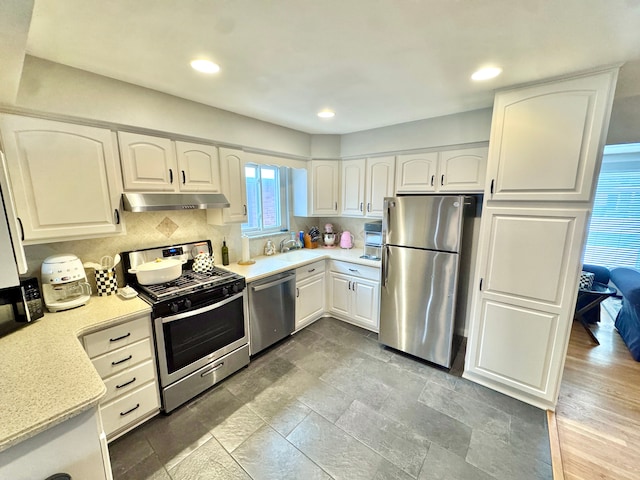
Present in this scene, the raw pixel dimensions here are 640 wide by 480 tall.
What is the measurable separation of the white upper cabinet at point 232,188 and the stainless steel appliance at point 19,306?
133 centimetres

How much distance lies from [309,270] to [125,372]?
1866 mm

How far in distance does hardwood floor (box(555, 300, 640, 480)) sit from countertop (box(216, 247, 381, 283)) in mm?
1888

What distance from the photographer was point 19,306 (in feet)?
4.80

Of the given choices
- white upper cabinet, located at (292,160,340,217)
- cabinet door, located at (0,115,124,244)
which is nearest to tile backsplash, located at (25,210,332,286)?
cabinet door, located at (0,115,124,244)

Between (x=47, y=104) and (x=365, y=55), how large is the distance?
75.0 inches

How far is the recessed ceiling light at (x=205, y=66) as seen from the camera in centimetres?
157

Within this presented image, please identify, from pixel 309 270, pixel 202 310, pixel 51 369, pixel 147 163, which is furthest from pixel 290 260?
pixel 51 369

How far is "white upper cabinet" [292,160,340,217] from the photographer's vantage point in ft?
11.4

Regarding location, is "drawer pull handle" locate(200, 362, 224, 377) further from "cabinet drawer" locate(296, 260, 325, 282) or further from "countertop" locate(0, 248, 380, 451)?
"cabinet drawer" locate(296, 260, 325, 282)

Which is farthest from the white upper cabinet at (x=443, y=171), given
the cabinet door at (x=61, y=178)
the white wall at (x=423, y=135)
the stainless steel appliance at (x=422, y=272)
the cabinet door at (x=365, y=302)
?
the cabinet door at (x=61, y=178)

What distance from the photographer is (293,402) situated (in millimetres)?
2098

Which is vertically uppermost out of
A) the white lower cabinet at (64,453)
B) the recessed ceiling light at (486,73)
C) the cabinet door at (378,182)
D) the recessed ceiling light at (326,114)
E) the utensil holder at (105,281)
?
the recessed ceiling light at (326,114)

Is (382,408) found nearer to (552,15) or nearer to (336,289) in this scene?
(336,289)

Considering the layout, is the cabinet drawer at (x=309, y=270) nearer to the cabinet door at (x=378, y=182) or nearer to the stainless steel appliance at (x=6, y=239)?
the cabinet door at (x=378, y=182)
